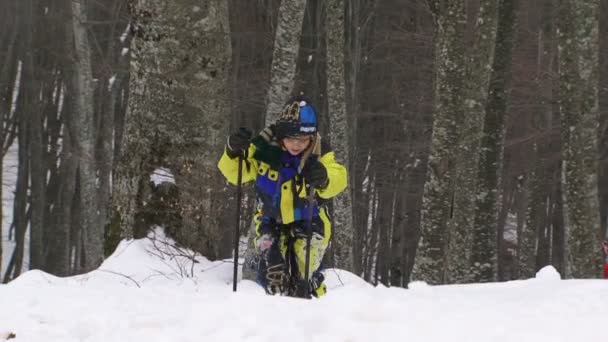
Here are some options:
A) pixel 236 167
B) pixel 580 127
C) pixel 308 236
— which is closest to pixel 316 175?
pixel 308 236

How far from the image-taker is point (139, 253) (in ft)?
20.3

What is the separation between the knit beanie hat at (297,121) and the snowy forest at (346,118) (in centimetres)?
93

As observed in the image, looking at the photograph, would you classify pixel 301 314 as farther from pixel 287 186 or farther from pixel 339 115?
pixel 339 115

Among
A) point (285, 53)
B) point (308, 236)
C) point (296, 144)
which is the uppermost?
point (285, 53)

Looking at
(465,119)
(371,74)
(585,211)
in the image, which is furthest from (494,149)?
(371,74)

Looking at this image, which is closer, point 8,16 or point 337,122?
point 337,122

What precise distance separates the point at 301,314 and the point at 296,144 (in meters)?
1.94

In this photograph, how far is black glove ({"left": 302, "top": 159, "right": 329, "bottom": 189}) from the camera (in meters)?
5.75

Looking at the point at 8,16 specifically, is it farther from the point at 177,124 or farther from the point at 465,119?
the point at 177,124

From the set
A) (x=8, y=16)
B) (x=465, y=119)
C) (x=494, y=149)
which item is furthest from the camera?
(x=8, y=16)

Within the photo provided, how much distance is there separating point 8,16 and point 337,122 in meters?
12.3

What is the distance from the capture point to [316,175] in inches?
226

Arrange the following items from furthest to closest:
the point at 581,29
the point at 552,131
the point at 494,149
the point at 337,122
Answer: the point at 552,131, the point at 337,122, the point at 494,149, the point at 581,29

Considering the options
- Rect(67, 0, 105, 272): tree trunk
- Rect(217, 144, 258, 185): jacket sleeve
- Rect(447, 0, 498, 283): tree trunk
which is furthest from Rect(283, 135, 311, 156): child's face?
Rect(67, 0, 105, 272): tree trunk
